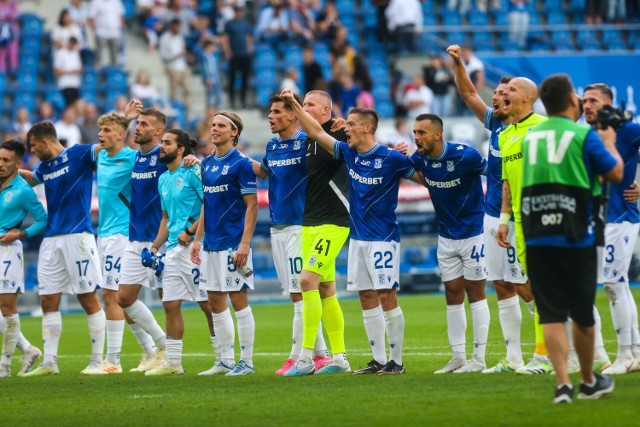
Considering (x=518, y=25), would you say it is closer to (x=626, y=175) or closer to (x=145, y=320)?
(x=145, y=320)

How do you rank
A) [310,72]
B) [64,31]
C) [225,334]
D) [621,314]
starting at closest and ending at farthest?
[621,314] → [225,334] → [64,31] → [310,72]

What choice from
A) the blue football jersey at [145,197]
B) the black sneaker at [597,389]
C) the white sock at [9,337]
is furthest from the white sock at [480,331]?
the white sock at [9,337]

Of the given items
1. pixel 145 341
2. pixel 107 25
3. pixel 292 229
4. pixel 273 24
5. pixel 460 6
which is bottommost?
pixel 145 341

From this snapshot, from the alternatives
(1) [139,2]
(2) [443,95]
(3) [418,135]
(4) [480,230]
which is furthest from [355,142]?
(1) [139,2]

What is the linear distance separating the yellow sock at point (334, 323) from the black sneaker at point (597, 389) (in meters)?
3.74

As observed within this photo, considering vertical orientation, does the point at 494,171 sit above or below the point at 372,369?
above

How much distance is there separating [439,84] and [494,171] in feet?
56.7

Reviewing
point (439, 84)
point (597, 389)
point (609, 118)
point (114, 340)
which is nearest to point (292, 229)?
point (114, 340)

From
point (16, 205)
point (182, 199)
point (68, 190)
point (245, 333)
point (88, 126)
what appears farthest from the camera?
point (88, 126)

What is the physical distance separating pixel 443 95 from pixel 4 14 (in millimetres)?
10575

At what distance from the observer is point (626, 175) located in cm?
1146

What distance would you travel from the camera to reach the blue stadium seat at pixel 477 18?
33.7 meters

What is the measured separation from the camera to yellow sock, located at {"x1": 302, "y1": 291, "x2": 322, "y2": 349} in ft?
39.9

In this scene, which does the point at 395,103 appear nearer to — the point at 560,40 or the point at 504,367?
the point at 560,40
